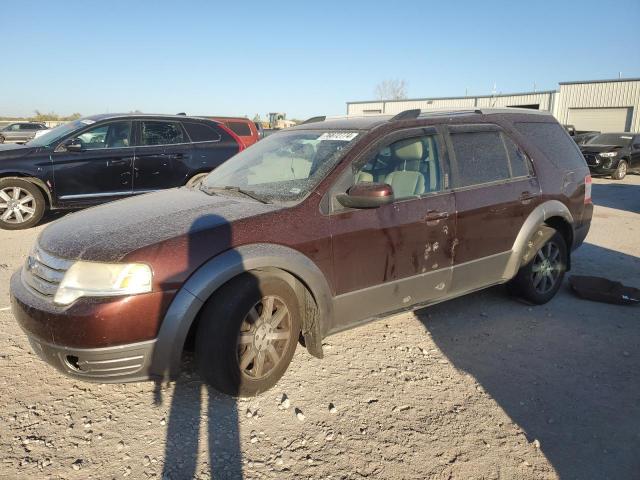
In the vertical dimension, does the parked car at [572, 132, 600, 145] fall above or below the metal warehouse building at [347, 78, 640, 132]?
below

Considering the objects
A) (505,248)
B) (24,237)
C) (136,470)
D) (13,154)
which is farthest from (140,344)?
(13,154)

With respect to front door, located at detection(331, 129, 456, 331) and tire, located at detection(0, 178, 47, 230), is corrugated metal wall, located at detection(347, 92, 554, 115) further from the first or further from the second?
front door, located at detection(331, 129, 456, 331)

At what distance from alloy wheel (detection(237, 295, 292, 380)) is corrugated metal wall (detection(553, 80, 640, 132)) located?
30022mm

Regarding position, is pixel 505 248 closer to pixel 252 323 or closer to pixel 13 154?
pixel 252 323

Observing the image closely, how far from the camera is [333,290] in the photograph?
9.93ft

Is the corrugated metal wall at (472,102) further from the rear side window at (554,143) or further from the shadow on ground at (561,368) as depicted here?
the shadow on ground at (561,368)

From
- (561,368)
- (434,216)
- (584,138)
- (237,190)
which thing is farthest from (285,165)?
(584,138)

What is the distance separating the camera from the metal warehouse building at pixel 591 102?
2927 cm

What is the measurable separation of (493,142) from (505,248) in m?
0.92

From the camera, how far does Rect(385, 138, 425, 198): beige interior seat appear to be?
340 centimetres

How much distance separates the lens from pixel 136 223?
2.84m

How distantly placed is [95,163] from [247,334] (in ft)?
18.1

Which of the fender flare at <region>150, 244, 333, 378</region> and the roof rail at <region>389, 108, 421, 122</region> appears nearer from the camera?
the fender flare at <region>150, 244, 333, 378</region>

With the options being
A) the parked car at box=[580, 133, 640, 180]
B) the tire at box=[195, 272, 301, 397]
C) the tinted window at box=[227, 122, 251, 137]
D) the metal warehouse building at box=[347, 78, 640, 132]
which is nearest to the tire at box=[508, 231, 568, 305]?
the tire at box=[195, 272, 301, 397]
